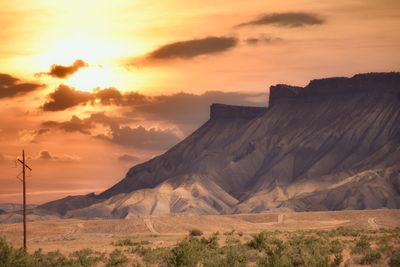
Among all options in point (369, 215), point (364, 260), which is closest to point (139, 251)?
point (364, 260)

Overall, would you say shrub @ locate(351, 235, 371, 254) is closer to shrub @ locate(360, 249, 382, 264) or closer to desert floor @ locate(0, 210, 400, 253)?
shrub @ locate(360, 249, 382, 264)

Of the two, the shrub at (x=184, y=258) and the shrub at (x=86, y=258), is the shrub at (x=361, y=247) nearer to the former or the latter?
the shrub at (x=184, y=258)

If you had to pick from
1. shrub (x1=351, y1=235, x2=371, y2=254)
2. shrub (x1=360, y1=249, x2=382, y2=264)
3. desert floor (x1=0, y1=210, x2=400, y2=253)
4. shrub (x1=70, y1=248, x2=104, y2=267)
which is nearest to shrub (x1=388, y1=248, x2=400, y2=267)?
shrub (x1=360, y1=249, x2=382, y2=264)

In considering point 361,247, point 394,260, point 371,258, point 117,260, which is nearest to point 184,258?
point 117,260

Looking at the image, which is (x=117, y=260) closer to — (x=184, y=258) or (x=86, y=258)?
(x=86, y=258)

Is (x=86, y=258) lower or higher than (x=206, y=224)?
higher

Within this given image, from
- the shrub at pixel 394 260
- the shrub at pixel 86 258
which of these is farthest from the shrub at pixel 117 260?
the shrub at pixel 394 260

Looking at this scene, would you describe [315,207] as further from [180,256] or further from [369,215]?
[180,256]

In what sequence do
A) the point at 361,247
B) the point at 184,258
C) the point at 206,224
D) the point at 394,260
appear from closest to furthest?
1. the point at 184,258
2. the point at 394,260
3. the point at 361,247
4. the point at 206,224

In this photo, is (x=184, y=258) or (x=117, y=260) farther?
(x=117, y=260)

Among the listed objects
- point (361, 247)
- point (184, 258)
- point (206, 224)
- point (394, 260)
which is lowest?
point (206, 224)

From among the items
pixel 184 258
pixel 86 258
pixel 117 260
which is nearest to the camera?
pixel 184 258

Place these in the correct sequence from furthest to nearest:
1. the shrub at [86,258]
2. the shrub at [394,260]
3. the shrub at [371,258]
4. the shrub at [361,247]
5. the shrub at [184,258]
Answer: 1. the shrub at [361,247]
2. the shrub at [86,258]
3. the shrub at [371,258]
4. the shrub at [394,260]
5. the shrub at [184,258]

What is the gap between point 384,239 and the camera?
61375 millimetres
